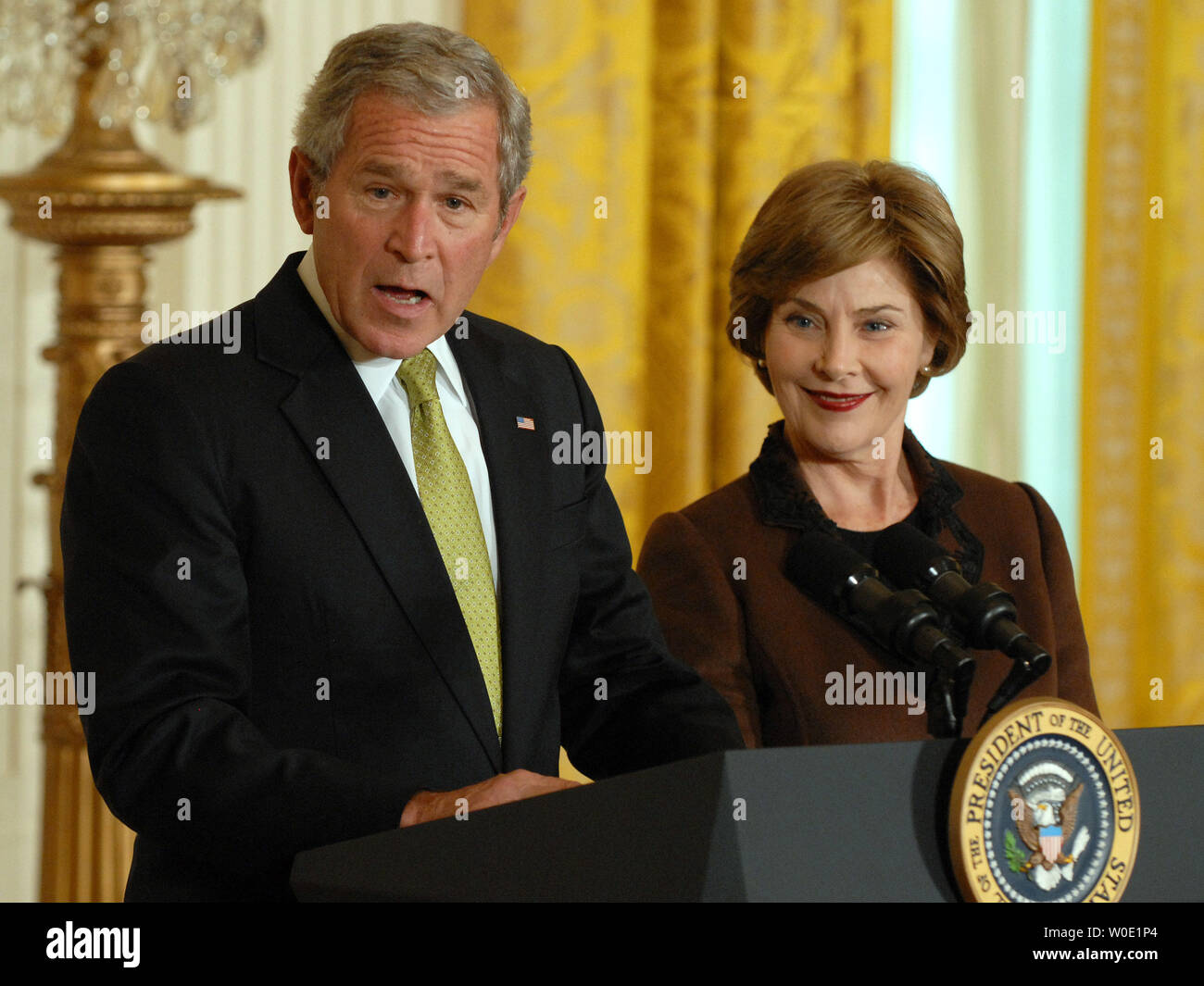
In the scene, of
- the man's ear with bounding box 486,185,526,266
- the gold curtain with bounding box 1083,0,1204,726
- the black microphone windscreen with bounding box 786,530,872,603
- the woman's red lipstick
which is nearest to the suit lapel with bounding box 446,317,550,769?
the man's ear with bounding box 486,185,526,266

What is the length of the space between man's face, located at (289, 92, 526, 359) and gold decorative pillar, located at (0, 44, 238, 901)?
4.08 ft

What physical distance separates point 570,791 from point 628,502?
6.69ft

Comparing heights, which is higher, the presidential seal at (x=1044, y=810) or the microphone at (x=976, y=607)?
the microphone at (x=976, y=607)

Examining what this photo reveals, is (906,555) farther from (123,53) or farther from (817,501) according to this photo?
(123,53)

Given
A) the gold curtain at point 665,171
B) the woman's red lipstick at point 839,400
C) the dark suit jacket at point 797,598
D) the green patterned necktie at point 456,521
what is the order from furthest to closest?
the gold curtain at point 665,171 → the woman's red lipstick at point 839,400 → the dark suit jacket at point 797,598 → the green patterned necktie at point 456,521

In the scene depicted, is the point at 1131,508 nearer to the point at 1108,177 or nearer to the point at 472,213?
the point at 1108,177

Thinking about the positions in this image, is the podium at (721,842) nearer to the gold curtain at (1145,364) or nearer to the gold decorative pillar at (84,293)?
the gold decorative pillar at (84,293)

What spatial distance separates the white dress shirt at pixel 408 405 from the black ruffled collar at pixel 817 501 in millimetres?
400

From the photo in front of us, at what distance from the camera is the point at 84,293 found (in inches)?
105

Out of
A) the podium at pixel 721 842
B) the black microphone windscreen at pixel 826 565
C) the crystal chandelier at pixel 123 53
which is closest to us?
the podium at pixel 721 842

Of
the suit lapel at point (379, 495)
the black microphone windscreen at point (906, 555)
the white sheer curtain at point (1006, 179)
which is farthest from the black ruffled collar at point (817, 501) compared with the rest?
the white sheer curtain at point (1006, 179)

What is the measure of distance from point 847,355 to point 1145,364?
1.77 meters

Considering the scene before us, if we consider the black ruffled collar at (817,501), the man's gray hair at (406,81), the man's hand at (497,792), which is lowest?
the man's hand at (497,792)

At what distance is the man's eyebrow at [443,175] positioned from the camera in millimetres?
1440
